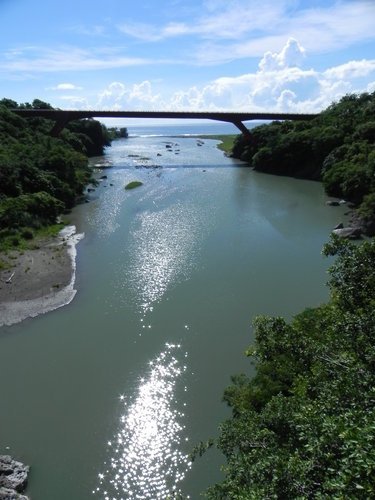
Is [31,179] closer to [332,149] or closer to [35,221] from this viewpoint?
[35,221]

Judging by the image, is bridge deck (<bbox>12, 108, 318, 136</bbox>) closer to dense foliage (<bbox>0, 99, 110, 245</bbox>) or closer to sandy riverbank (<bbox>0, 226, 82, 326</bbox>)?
dense foliage (<bbox>0, 99, 110, 245</bbox>)

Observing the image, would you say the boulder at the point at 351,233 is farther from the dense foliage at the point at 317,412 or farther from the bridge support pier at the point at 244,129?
the bridge support pier at the point at 244,129

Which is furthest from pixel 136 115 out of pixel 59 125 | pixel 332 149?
pixel 332 149

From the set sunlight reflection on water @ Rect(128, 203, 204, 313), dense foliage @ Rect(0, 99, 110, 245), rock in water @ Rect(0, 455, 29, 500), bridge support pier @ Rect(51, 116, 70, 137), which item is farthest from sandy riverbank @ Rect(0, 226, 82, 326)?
bridge support pier @ Rect(51, 116, 70, 137)

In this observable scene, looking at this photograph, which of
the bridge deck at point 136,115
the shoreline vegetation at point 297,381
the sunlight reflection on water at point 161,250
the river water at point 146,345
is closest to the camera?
the shoreline vegetation at point 297,381

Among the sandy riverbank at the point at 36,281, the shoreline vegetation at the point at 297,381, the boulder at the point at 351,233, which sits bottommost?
the sandy riverbank at the point at 36,281

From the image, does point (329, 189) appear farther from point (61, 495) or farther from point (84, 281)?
point (61, 495)

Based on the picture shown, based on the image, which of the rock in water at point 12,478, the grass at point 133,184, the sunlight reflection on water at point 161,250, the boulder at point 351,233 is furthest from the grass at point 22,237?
the boulder at point 351,233
